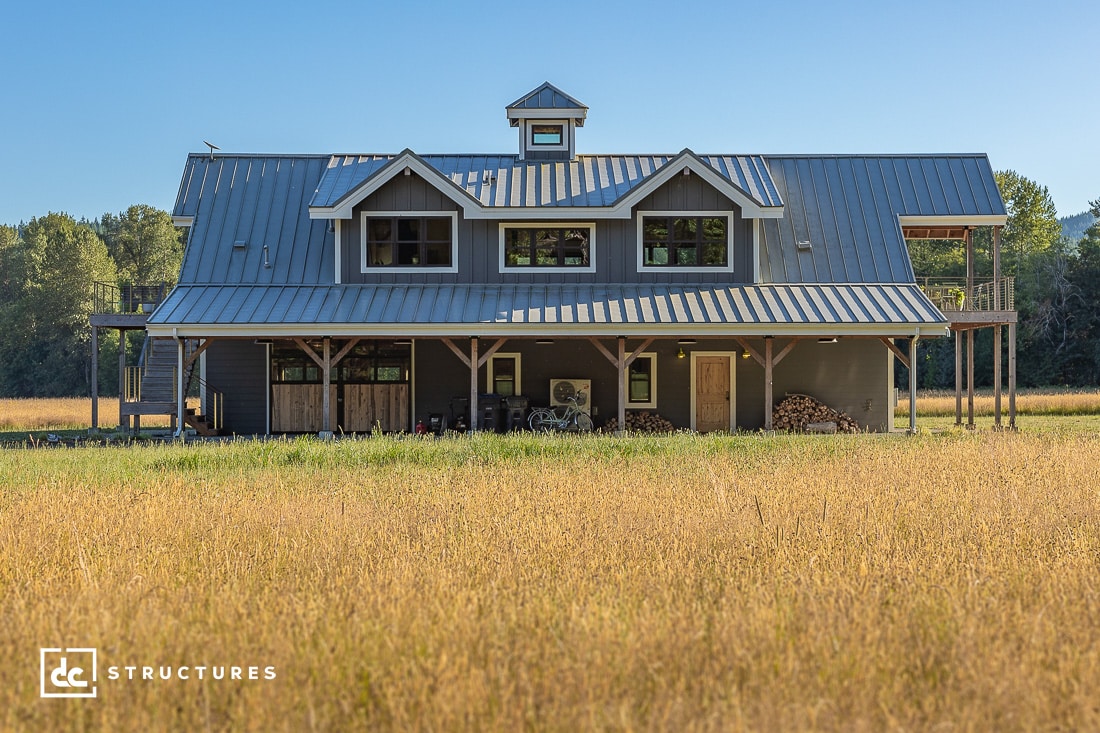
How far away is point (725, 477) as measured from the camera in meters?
12.3

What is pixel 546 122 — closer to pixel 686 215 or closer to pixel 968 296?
pixel 686 215

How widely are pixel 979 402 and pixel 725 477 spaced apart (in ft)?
92.0

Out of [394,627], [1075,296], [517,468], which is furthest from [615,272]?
[1075,296]

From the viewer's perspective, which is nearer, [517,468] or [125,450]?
[517,468]

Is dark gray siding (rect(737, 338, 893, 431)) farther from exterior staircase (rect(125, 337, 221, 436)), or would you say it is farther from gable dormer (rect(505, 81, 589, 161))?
exterior staircase (rect(125, 337, 221, 436))

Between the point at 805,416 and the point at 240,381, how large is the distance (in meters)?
13.4

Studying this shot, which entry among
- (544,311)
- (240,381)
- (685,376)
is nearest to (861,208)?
(685,376)

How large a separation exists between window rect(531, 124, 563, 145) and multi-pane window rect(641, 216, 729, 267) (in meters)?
4.01

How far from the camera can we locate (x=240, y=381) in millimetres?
24172

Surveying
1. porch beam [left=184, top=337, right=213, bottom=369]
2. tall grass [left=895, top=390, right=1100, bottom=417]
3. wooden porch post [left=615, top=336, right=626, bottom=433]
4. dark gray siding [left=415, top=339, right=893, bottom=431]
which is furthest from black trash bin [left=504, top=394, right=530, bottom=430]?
tall grass [left=895, top=390, right=1100, bottom=417]

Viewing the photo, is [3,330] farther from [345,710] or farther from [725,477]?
[345,710]

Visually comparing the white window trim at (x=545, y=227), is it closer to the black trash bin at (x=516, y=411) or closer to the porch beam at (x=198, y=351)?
the black trash bin at (x=516, y=411)

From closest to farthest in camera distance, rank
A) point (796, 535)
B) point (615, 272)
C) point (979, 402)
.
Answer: point (796, 535), point (615, 272), point (979, 402)

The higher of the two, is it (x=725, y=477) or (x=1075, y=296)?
(x=1075, y=296)
